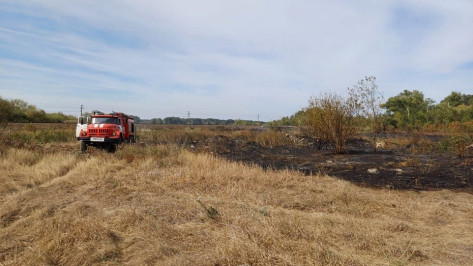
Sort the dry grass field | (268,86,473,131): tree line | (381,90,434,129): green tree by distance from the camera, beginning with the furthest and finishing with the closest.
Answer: (381,90,434,129): green tree < (268,86,473,131): tree line < the dry grass field

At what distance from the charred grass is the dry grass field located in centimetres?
2

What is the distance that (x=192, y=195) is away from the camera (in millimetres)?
6242

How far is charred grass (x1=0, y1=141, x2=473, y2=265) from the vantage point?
11.4 ft

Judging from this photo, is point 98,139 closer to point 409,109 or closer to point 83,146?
point 83,146

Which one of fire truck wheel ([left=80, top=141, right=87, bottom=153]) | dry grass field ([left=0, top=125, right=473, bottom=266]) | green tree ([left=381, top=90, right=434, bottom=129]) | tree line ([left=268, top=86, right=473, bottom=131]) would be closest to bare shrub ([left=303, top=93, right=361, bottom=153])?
dry grass field ([left=0, top=125, right=473, bottom=266])

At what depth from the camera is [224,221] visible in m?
4.48

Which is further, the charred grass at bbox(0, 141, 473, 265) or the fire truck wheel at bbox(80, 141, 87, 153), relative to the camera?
the fire truck wheel at bbox(80, 141, 87, 153)

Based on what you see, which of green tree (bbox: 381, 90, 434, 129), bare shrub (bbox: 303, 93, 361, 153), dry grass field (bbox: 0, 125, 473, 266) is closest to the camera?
dry grass field (bbox: 0, 125, 473, 266)

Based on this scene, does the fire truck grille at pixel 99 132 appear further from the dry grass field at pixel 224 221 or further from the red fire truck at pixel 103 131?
the dry grass field at pixel 224 221

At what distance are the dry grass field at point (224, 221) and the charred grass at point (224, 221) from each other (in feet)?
0.05

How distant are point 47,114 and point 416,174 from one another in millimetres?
44629

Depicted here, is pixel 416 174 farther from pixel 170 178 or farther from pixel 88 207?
pixel 88 207

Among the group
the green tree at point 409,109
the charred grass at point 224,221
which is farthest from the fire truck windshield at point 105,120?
the green tree at point 409,109

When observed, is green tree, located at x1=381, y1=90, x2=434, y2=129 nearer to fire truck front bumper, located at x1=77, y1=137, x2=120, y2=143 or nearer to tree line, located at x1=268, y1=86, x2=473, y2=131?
tree line, located at x1=268, y1=86, x2=473, y2=131
